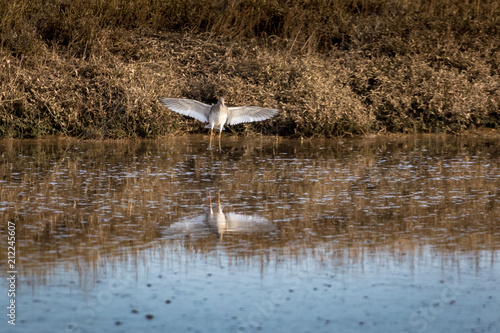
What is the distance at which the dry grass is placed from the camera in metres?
15.8

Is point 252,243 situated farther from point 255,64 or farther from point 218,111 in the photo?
point 255,64

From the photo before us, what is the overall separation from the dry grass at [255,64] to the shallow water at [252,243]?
2943mm

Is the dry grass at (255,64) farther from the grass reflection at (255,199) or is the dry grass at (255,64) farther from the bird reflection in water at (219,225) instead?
the bird reflection in water at (219,225)

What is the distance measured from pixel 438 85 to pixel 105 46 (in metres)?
7.23

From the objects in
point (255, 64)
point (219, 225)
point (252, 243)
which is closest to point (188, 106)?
point (255, 64)

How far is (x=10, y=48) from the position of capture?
17.4 m

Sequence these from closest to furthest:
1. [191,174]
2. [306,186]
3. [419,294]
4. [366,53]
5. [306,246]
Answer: [419,294], [306,246], [306,186], [191,174], [366,53]

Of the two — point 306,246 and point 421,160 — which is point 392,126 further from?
point 306,246

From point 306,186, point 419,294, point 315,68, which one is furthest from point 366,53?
point 419,294

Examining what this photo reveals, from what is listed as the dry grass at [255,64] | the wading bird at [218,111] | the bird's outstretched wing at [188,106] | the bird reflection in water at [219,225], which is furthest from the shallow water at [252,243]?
the dry grass at [255,64]

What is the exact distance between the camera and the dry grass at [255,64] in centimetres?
1584

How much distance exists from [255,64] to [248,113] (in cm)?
407

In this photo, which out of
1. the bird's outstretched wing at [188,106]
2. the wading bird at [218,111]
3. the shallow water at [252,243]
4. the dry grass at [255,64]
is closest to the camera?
the shallow water at [252,243]

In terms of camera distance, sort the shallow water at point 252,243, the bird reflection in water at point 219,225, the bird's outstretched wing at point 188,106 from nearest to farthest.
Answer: the shallow water at point 252,243 < the bird reflection in water at point 219,225 < the bird's outstretched wing at point 188,106
